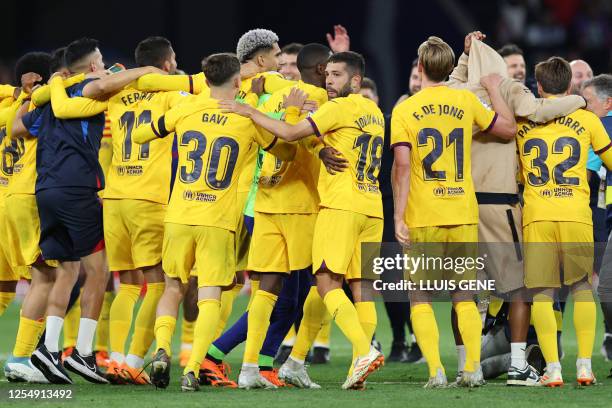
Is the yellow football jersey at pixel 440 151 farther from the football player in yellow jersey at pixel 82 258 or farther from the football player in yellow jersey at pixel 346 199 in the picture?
the football player in yellow jersey at pixel 82 258

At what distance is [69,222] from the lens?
859cm

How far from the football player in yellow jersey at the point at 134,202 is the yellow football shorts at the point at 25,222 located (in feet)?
2.17

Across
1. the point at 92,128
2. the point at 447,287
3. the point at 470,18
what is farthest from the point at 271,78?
the point at 470,18

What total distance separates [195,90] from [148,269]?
132 cm

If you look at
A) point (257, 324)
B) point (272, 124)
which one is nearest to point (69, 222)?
→ point (257, 324)

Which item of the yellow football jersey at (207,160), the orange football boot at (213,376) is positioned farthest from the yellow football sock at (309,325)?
the yellow football jersey at (207,160)

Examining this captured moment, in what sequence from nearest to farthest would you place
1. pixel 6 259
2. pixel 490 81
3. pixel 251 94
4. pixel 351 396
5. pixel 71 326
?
pixel 351 396 → pixel 490 81 → pixel 251 94 → pixel 6 259 → pixel 71 326

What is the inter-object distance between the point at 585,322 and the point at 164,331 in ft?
9.48

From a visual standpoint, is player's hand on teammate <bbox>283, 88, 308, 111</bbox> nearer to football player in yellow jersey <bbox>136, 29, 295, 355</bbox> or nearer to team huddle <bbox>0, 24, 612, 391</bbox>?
team huddle <bbox>0, 24, 612, 391</bbox>

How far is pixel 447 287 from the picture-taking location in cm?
801

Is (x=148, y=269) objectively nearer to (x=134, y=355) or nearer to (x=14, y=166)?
(x=134, y=355)

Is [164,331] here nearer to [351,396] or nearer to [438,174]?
[351,396]

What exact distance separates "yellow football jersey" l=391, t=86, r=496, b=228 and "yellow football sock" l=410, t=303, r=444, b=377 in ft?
1.89

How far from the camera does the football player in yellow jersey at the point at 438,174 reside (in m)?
7.97
